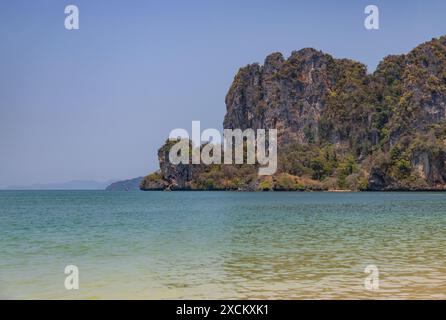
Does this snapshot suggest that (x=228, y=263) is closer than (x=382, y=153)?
Yes

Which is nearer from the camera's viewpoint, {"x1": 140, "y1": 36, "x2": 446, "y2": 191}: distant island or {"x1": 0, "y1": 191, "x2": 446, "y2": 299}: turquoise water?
{"x1": 0, "y1": 191, "x2": 446, "y2": 299}: turquoise water

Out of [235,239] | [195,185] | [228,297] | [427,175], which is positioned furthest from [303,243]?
[195,185]

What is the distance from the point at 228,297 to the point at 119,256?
337 inches

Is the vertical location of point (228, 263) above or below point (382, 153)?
below

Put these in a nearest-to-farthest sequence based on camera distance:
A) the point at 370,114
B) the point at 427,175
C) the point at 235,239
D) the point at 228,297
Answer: the point at 228,297
the point at 235,239
the point at 427,175
the point at 370,114

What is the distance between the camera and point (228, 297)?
536 inches

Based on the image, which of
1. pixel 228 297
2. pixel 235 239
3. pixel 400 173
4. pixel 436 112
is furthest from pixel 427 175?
pixel 228 297

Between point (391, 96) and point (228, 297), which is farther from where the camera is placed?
point (391, 96)

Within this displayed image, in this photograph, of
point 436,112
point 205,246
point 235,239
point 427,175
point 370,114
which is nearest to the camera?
point 205,246

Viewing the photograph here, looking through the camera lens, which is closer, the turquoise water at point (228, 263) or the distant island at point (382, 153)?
the turquoise water at point (228, 263)
